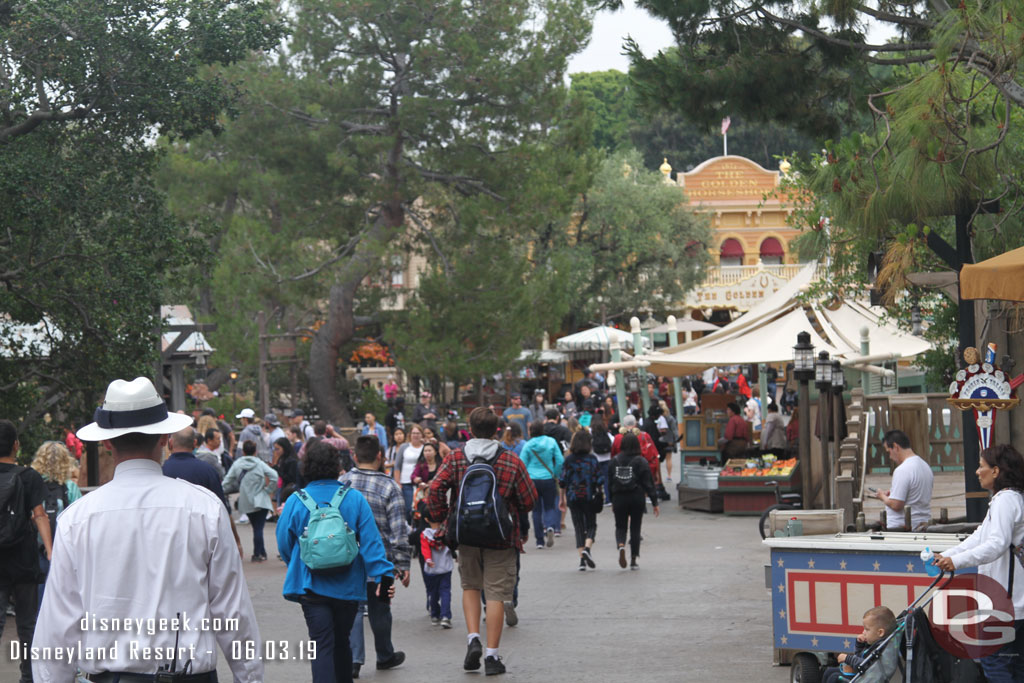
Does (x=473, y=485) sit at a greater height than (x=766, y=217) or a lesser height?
lesser

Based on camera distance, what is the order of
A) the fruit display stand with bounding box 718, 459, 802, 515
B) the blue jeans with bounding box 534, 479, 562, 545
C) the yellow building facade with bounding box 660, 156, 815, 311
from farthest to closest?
the yellow building facade with bounding box 660, 156, 815, 311
the fruit display stand with bounding box 718, 459, 802, 515
the blue jeans with bounding box 534, 479, 562, 545

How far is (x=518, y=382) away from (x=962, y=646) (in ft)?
119

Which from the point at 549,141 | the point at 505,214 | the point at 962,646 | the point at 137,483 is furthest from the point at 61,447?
the point at 549,141

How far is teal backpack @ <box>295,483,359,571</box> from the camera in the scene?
676cm

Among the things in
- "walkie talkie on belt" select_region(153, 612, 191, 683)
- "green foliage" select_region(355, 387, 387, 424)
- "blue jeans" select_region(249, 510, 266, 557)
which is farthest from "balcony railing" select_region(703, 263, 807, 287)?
"walkie talkie on belt" select_region(153, 612, 191, 683)

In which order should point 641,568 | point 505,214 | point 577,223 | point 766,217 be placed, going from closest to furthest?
point 641,568
point 505,214
point 577,223
point 766,217

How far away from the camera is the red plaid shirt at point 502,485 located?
8.59m

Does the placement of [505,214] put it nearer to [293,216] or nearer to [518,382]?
[293,216]

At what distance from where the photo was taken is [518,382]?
42.6m

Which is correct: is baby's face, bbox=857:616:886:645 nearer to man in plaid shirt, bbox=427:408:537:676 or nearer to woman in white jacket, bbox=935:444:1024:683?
woman in white jacket, bbox=935:444:1024:683

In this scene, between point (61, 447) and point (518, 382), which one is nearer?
point (61, 447)

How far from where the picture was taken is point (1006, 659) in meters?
6.41

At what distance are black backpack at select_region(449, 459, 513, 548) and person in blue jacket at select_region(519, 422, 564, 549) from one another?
5.81 meters

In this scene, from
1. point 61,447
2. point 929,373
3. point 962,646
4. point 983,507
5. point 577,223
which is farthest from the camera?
point 577,223
